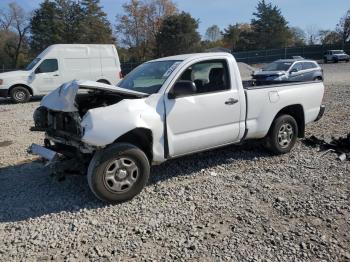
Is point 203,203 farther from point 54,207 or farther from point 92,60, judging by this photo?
point 92,60

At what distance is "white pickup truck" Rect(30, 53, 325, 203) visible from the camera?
4680mm

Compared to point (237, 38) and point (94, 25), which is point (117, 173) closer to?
point (94, 25)

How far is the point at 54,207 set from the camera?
4.77 metres

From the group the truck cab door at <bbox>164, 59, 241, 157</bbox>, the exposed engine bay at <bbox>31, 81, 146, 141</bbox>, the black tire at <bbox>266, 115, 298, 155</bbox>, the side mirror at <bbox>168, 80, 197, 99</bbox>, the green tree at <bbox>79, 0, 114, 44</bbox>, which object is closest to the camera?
the exposed engine bay at <bbox>31, 81, 146, 141</bbox>

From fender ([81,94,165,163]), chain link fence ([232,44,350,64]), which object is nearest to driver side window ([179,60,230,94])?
fender ([81,94,165,163])

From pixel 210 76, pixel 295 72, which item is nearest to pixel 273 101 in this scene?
pixel 210 76

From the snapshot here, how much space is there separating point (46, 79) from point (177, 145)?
41.3 feet

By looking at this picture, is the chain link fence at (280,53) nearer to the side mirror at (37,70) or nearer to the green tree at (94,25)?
the green tree at (94,25)

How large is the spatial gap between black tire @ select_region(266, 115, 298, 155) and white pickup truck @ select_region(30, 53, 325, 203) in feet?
0.06

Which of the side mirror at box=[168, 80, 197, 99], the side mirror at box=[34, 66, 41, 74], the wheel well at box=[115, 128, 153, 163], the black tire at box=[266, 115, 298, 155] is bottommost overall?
the black tire at box=[266, 115, 298, 155]

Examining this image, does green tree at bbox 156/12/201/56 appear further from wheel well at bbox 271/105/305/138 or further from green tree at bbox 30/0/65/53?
wheel well at bbox 271/105/305/138

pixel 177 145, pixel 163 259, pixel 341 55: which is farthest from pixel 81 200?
pixel 341 55

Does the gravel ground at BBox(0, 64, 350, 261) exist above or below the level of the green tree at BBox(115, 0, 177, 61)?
below

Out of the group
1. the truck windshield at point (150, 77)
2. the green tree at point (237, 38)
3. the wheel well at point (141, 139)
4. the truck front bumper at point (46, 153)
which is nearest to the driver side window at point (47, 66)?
the truck windshield at point (150, 77)
